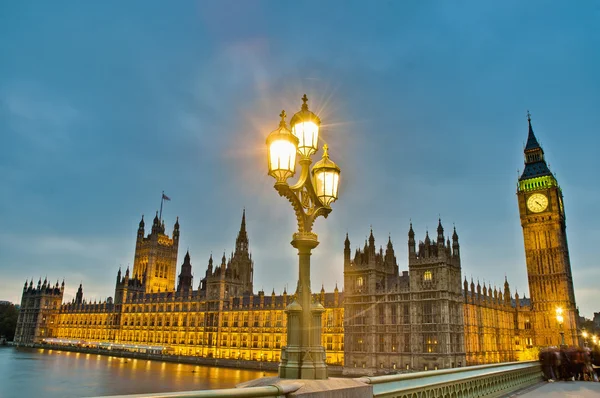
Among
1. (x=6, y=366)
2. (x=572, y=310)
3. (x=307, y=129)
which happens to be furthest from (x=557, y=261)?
(x=6, y=366)

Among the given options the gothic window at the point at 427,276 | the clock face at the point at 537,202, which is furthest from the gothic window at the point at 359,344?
the clock face at the point at 537,202

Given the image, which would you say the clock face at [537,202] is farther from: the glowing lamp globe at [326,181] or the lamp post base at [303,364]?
the lamp post base at [303,364]

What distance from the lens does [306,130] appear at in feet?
34.3

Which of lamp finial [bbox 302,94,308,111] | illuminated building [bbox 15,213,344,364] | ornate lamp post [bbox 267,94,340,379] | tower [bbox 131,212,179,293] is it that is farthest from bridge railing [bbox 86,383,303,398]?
tower [bbox 131,212,179,293]

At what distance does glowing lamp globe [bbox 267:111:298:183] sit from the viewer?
9594mm

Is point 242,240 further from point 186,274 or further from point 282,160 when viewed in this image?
point 282,160

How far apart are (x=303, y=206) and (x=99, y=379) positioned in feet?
222

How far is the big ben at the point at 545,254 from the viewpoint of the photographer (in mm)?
83000

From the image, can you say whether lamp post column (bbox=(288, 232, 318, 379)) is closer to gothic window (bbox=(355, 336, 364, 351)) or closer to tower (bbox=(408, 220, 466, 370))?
tower (bbox=(408, 220, 466, 370))

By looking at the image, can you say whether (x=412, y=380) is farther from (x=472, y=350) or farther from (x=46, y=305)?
(x=46, y=305)

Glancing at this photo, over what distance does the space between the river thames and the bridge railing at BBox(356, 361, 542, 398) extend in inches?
1451

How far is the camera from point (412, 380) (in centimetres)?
1166

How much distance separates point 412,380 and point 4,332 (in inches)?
7479

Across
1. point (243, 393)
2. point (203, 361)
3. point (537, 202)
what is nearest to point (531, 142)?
point (537, 202)
